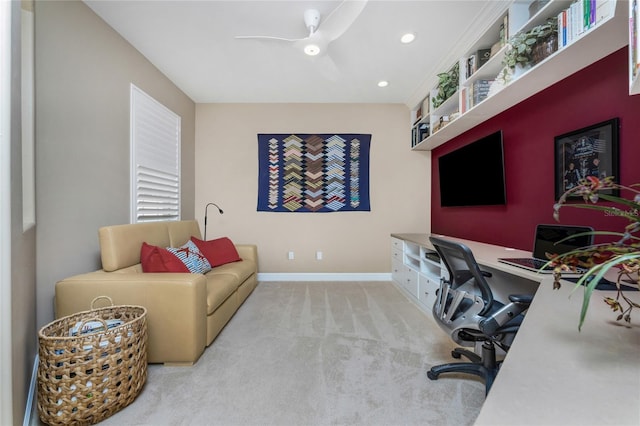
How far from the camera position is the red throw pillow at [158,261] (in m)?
2.10

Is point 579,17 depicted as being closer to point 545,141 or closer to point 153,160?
point 545,141

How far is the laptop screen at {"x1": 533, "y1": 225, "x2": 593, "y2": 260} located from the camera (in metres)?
1.56

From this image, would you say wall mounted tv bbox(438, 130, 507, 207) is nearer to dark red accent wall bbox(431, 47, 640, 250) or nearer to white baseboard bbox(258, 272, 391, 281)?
dark red accent wall bbox(431, 47, 640, 250)

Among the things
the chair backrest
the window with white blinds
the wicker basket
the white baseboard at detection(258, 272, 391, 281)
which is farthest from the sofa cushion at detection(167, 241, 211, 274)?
the chair backrest

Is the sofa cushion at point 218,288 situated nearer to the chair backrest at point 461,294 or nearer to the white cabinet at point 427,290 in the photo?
the chair backrest at point 461,294

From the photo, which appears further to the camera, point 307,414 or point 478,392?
point 478,392

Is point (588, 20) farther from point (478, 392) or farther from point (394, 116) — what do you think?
point (394, 116)

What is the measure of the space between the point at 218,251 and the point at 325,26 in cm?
245

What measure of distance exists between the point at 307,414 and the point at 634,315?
4.51ft

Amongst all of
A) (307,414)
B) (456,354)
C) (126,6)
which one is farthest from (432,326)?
(126,6)

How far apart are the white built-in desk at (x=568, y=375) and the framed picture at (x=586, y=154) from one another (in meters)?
1.24

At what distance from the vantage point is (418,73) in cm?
303

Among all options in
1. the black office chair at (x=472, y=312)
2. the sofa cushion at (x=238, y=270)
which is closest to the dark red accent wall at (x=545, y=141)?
the black office chair at (x=472, y=312)

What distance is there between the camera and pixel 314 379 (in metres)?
1.65
